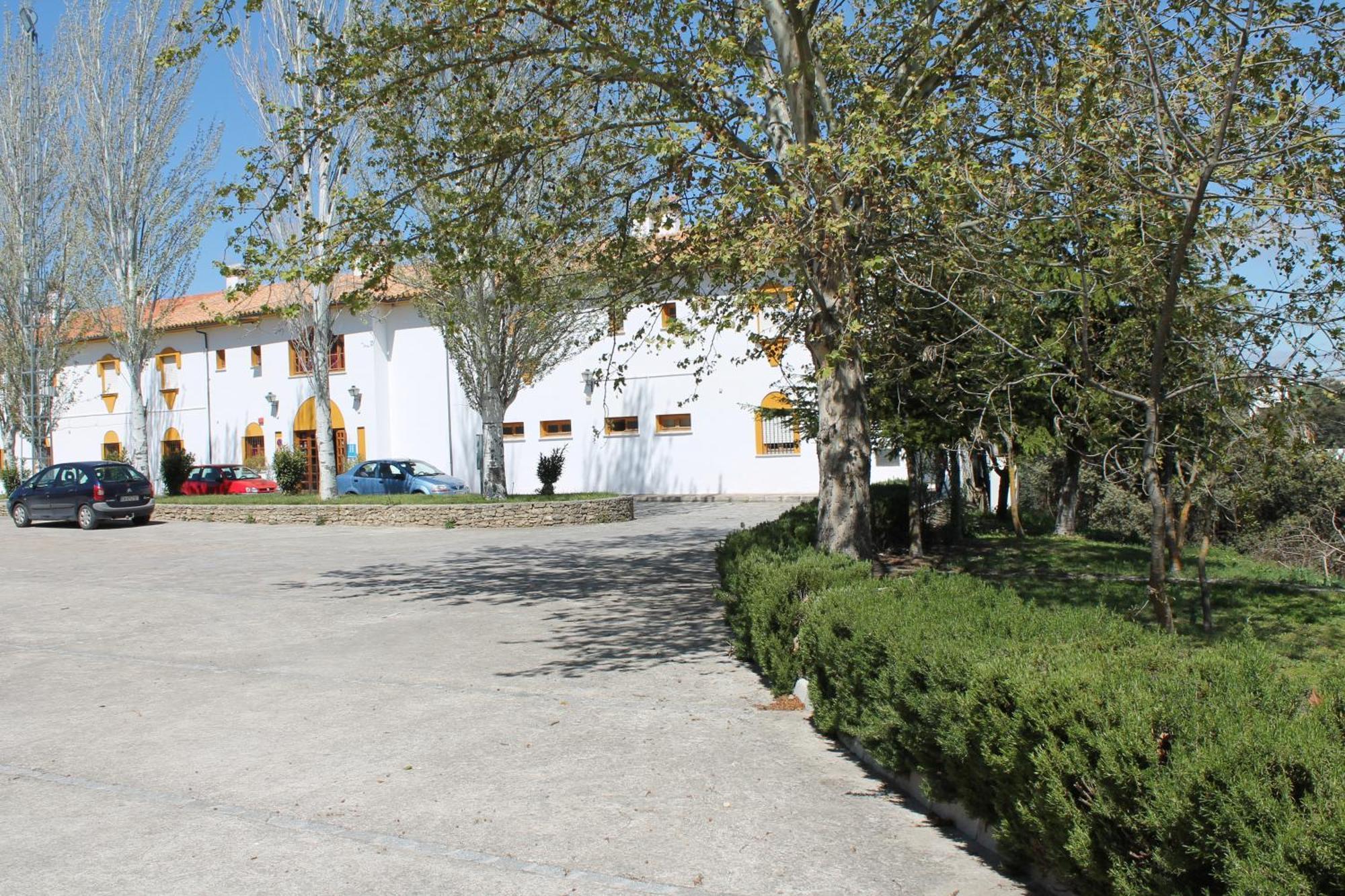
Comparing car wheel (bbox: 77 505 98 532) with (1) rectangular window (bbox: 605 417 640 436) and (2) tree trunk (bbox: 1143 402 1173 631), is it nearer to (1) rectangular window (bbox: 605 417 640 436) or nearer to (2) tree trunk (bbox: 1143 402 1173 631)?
(1) rectangular window (bbox: 605 417 640 436)

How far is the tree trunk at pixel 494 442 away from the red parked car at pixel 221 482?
10.9 metres

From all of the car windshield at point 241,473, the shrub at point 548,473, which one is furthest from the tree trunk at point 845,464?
the car windshield at point 241,473

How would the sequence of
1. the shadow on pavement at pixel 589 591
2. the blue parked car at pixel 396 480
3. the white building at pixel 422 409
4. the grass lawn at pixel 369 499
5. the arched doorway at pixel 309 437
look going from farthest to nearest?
the arched doorway at pixel 309 437 → the white building at pixel 422 409 → the blue parked car at pixel 396 480 → the grass lawn at pixel 369 499 → the shadow on pavement at pixel 589 591

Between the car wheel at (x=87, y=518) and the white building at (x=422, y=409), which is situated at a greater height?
the white building at (x=422, y=409)

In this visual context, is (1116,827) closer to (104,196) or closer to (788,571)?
(788,571)

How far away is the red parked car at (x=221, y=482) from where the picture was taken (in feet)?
105

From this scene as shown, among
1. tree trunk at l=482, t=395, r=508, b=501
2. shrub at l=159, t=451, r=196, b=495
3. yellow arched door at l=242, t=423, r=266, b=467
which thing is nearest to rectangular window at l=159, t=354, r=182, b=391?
yellow arched door at l=242, t=423, r=266, b=467

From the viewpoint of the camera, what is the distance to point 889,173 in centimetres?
855

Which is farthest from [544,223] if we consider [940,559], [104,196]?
[104,196]

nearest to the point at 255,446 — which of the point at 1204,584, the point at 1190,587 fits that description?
the point at 1190,587

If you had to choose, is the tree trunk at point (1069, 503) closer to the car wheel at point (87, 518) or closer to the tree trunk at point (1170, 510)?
the tree trunk at point (1170, 510)

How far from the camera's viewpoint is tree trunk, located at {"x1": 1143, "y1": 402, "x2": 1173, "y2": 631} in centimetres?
543

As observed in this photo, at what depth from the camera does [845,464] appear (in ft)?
33.4

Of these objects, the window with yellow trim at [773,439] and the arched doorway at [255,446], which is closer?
the window with yellow trim at [773,439]
